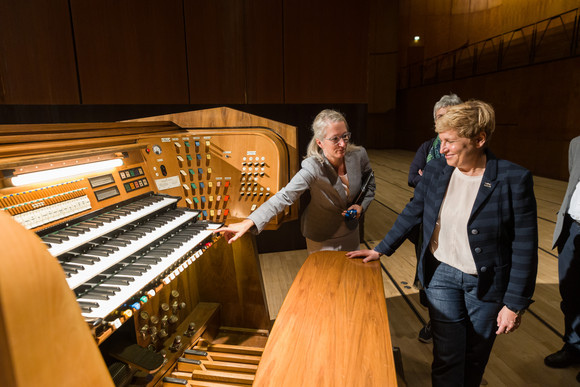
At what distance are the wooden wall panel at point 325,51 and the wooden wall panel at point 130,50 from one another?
1188 millimetres

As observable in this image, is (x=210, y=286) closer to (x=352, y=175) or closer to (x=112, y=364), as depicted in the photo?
(x=112, y=364)

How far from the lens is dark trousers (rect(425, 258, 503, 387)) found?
1643 millimetres

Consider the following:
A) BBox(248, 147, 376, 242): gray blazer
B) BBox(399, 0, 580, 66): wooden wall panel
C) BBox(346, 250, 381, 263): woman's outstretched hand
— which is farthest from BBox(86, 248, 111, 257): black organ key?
BBox(399, 0, 580, 66): wooden wall panel

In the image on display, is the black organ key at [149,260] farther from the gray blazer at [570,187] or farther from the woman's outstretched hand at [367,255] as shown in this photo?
the gray blazer at [570,187]

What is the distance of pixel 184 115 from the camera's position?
2588 millimetres

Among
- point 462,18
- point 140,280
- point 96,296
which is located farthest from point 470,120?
point 462,18

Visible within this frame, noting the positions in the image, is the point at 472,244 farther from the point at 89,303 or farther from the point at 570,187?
the point at 89,303

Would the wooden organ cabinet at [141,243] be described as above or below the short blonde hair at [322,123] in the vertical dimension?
below

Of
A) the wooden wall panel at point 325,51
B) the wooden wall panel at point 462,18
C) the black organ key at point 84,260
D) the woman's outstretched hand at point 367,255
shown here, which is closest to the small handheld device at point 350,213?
the woman's outstretched hand at point 367,255

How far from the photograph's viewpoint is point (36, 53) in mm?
3271

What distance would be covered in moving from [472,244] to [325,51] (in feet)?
10.1

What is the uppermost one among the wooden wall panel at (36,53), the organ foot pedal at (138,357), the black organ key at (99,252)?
the wooden wall panel at (36,53)

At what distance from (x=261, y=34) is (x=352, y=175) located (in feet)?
7.40

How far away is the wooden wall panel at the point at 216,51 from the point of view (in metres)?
3.68
